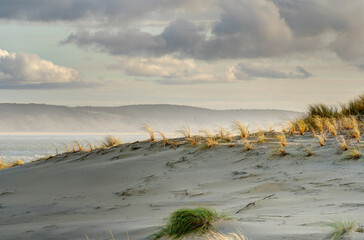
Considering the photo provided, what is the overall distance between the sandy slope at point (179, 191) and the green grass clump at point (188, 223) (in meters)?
0.19

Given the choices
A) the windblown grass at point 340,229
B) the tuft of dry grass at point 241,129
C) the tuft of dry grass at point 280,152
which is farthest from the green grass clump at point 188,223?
the tuft of dry grass at point 241,129

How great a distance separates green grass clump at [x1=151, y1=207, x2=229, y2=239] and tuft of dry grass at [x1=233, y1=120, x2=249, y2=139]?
204 inches

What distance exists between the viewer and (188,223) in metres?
3.22

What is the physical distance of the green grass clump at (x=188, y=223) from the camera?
318 centimetres

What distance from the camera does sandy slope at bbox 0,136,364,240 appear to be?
362cm

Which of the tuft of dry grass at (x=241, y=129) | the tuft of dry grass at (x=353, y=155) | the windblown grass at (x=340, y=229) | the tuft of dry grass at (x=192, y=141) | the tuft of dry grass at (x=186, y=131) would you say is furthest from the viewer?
the tuft of dry grass at (x=186, y=131)

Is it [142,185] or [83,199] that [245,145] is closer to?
[142,185]

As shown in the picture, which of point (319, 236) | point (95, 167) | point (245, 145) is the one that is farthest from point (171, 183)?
point (319, 236)

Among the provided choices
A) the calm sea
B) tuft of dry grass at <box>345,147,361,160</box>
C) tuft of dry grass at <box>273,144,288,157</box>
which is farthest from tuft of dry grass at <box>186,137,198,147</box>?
tuft of dry grass at <box>345,147,361,160</box>

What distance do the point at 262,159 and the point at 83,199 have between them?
265 cm

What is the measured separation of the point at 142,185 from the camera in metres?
6.39

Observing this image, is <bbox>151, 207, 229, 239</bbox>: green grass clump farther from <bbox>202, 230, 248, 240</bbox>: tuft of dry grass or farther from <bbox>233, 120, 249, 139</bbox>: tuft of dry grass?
<bbox>233, 120, 249, 139</bbox>: tuft of dry grass

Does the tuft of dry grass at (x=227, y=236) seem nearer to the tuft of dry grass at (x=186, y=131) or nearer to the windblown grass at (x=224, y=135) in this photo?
the windblown grass at (x=224, y=135)

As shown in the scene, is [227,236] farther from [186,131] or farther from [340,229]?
[186,131]
